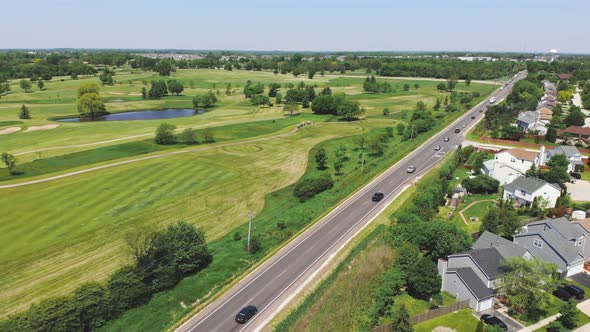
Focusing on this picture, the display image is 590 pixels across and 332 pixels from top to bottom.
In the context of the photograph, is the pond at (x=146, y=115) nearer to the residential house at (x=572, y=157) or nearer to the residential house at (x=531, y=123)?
the residential house at (x=531, y=123)

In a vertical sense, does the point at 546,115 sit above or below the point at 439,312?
above

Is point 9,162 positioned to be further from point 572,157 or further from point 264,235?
point 572,157

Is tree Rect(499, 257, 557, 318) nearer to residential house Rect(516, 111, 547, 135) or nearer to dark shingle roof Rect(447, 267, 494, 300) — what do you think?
dark shingle roof Rect(447, 267, 494, 300)

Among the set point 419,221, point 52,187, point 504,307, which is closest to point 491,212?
point 419,221

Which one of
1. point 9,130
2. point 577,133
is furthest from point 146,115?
point 577,133

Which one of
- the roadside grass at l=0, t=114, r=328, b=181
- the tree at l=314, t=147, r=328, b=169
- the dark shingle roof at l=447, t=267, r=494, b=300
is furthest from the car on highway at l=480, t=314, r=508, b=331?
the roadside grass at l=0, t=114, r=328, b=181

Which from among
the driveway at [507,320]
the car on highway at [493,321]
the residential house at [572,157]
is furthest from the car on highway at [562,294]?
the residential house at [572,157]
